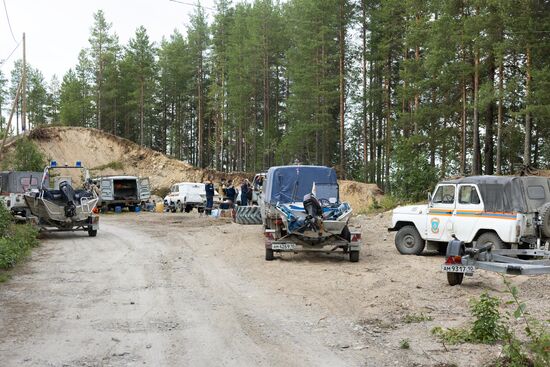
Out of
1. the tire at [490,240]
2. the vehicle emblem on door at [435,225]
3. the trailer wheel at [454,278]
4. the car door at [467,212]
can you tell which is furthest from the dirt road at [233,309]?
the tire at [490,240]

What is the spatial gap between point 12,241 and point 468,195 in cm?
1180

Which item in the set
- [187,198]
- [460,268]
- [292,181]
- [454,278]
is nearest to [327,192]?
[292,181]

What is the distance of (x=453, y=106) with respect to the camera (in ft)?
101

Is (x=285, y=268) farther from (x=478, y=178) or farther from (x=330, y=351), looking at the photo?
(x=330, y=351)

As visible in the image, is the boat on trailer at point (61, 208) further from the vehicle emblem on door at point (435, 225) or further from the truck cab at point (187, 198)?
the truck cab at point (187, 198)

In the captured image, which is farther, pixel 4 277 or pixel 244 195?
pixel 244 195

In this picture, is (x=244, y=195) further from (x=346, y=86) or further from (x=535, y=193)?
(x=346, y=86)

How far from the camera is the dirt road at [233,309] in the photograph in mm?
6047

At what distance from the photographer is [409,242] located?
1438 cm

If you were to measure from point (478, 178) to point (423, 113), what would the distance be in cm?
1773

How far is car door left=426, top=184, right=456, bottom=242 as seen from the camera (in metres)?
13.5

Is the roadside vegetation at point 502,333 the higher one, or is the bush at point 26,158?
the bush at point 26,158

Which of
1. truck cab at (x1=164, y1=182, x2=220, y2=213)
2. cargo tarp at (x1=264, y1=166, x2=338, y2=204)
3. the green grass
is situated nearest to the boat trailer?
cargo tarp at (x1=264, y1=166, x2=338, y2=204)

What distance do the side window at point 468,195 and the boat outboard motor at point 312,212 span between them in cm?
350
